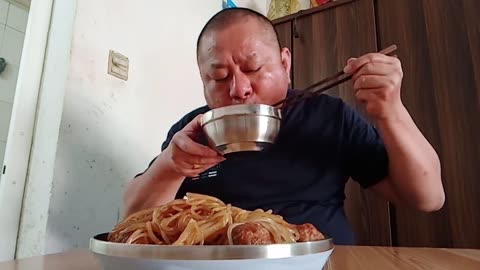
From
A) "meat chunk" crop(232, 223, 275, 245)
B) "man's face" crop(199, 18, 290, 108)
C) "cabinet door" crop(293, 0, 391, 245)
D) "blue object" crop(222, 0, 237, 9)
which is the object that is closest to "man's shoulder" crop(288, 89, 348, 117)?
"man's face" crop(199, 18, 290, 108)

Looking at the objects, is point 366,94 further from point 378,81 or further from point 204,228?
point 204,228

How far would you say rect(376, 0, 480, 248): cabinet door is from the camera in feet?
3.79

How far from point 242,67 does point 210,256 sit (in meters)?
0.57

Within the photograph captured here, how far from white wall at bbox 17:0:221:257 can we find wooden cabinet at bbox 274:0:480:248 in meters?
0.71

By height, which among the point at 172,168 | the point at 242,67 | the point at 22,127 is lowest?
the point at 172,168

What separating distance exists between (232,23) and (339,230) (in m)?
0.54

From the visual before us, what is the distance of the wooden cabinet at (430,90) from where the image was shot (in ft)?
3.82

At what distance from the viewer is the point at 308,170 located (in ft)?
2.75

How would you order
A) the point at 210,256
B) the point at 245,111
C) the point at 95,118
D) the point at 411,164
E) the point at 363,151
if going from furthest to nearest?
the point at 95,118, the point at 363,151, the point at 411,164, the point at 245,111, the point at 210,256

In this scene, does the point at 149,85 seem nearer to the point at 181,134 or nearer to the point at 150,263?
the point at 181,134

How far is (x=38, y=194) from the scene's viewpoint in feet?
2.90

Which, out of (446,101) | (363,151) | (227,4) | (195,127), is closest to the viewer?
(195,127)

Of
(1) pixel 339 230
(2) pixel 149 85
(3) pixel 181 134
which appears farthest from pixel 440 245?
(2) pixel 149 85

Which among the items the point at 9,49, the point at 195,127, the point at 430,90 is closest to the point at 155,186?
the point at 195,127
